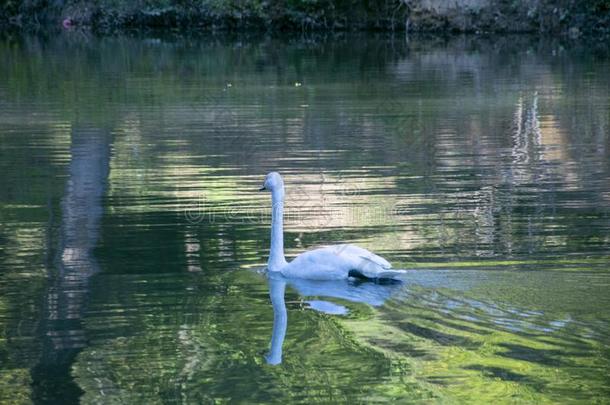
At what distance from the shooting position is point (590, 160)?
56.4 ft

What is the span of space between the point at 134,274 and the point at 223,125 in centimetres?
1087

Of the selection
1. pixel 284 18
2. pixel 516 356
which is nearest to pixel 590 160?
pixel 516 356

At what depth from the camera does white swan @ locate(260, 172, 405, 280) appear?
32.7ft

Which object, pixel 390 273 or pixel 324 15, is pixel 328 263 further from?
pixel 324 15

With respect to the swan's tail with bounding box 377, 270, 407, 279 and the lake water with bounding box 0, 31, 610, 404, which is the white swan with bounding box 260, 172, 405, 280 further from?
the lake water with bounding box 0, 31, 610, 404

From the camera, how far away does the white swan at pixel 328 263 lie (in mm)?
9970

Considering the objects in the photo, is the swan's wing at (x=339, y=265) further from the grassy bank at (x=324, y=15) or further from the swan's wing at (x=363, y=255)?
the grassy bank at (x=324, y=15)

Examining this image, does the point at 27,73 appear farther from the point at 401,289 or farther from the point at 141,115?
the point at 401,289

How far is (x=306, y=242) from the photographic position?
39.8 feet

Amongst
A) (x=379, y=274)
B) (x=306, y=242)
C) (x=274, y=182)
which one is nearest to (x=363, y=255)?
(x=379, y=274)

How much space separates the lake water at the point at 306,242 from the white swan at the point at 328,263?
11 cm

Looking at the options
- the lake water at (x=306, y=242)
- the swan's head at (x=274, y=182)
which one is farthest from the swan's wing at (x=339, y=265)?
the swan's head at (x=274, y=182)

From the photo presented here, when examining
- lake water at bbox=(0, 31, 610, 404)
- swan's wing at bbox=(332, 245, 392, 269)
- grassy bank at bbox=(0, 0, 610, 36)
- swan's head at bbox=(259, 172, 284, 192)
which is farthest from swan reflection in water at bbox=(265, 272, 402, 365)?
grassy bank at bbox=(0, 0, 610, 36)

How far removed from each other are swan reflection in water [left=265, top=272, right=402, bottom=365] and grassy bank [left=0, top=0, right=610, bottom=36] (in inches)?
1337
